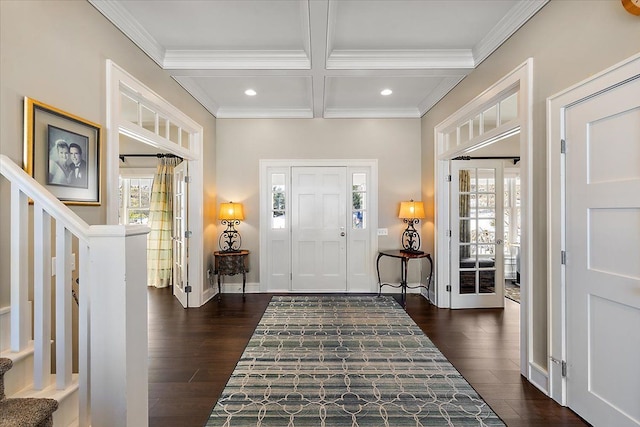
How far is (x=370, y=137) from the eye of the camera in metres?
4.87

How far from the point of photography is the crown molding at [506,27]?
2.27 m

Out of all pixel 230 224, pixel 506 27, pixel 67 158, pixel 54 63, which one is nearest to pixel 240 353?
pixel 67 158

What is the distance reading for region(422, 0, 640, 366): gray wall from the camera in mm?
1676

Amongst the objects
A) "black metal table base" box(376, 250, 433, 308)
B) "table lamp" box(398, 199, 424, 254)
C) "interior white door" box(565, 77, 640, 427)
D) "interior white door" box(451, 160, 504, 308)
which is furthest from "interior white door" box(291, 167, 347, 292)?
"interior white door" box(565, 77, 640, 427)

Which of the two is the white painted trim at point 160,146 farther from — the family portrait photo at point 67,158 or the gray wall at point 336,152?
the gray wall at point 336,152

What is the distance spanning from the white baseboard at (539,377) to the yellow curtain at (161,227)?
17.4 feet

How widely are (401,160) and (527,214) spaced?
2655mm

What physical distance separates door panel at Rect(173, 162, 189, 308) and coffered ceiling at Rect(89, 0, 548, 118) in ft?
3.99

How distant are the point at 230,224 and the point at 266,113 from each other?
183 centimetres

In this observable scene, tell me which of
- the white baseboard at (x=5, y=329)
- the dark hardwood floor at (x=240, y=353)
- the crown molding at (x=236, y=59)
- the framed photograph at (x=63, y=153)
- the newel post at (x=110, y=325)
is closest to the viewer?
the newel post at (x=110, y=325)

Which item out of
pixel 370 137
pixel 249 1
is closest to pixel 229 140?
pixel 370 137

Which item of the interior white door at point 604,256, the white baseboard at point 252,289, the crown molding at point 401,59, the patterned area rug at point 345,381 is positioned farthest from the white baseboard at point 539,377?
the crown molding at point 401,59

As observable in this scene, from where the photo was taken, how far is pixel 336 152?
4.86 meters

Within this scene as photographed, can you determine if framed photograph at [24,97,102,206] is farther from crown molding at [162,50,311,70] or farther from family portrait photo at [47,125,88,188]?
crown molding at [162,50,311,70]
